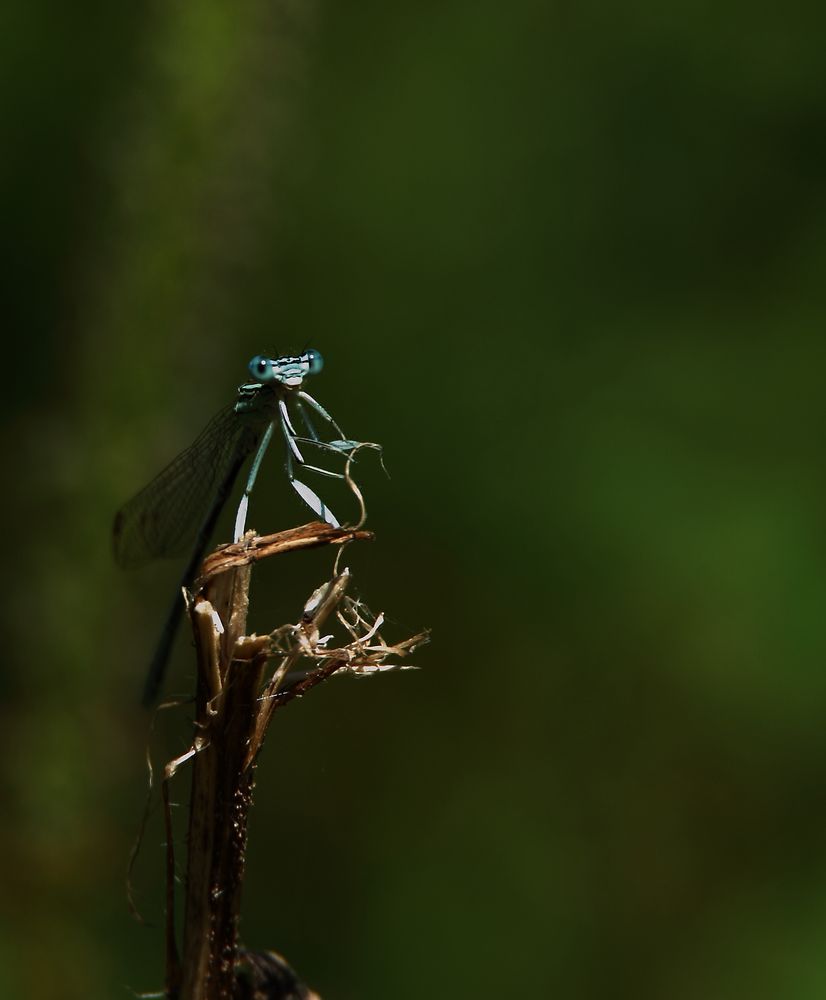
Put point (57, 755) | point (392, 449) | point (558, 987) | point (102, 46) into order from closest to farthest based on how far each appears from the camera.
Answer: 1. point (57, 755)
2. point (558, 987)
3. point (102, 46)
4. point (392, 449)

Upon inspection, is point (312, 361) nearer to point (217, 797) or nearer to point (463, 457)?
point (217, 797)

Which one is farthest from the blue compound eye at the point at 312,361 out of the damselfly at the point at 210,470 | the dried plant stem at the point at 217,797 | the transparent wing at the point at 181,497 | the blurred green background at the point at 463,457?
the dried plant stem at the point at 217,797

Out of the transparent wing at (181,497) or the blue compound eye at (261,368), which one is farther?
the transparent wing at (181,497)

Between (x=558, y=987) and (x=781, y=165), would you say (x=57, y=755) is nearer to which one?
(x=558, y=987)

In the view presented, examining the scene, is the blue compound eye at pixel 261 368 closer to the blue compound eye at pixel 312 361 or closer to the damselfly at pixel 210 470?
the damselfly at pixel 210 470

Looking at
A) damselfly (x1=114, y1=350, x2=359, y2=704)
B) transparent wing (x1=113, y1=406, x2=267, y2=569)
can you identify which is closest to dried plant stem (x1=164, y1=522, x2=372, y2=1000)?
damselfly (x1=114, y1=350, x2=359, y2=704)

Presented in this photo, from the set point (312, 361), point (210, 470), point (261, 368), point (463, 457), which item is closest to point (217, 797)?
point (261, 368)

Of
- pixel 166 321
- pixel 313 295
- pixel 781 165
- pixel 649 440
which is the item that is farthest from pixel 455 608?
pixel 781 165
